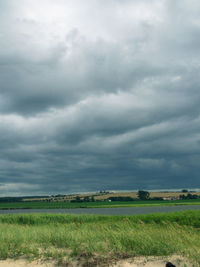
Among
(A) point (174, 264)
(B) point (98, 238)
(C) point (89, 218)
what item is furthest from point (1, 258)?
(C) point (89, 218)

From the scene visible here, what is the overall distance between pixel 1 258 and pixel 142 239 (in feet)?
19.0

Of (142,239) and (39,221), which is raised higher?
(142,239)

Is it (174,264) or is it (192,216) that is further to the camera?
(192,216)

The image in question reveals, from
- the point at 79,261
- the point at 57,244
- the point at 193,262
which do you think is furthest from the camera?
the point at 57,244

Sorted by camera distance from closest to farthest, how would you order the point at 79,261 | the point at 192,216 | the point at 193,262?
the point at 193,262 < the point at 79,261 < the point at 192,216

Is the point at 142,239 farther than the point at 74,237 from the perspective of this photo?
No

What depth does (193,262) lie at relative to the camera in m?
10.0

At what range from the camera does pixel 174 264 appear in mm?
10273

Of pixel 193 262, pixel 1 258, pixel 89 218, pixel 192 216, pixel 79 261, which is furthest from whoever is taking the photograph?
pixel 89 218

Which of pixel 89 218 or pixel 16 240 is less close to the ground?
pixel 16 240

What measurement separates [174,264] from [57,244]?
17.9ft

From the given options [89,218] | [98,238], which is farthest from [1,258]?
[89,218]

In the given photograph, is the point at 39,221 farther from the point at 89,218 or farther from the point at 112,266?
the point at 112,266

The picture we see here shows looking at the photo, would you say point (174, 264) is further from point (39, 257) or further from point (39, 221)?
point (39, 221)
